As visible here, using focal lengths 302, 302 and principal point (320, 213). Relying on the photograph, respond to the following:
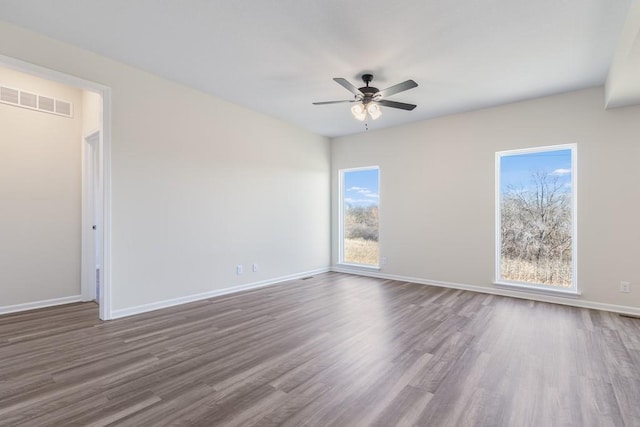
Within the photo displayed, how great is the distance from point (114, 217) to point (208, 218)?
1159mm

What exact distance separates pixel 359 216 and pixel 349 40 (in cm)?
384

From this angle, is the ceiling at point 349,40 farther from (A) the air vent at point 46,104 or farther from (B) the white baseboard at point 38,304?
(B) the white baseboard at point 38,304

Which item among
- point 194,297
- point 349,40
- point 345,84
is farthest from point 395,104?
point 194,297

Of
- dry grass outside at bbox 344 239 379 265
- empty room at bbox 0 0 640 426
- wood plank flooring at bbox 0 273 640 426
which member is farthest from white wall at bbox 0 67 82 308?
dry grass outside at bbox 344 239 379 265

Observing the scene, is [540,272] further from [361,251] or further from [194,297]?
[194,297]

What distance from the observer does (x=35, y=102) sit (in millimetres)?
3828

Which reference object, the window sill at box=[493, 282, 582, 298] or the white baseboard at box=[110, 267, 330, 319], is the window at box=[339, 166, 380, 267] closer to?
the white baseboard at box=[110, 267, 330, 319]

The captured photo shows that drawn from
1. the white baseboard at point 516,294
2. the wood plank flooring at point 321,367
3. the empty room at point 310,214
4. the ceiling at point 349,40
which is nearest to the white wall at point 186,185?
the empty room at point 310,214

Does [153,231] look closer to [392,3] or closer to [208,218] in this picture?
[208,218]

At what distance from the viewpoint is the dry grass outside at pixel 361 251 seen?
5980mm

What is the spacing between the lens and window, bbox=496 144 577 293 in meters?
4.15

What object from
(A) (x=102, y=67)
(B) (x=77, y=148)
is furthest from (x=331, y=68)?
(B) (x=77, y=148)

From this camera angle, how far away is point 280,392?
2016 mm

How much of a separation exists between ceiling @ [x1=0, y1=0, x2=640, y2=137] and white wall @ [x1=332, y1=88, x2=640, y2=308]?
1.63 ft
